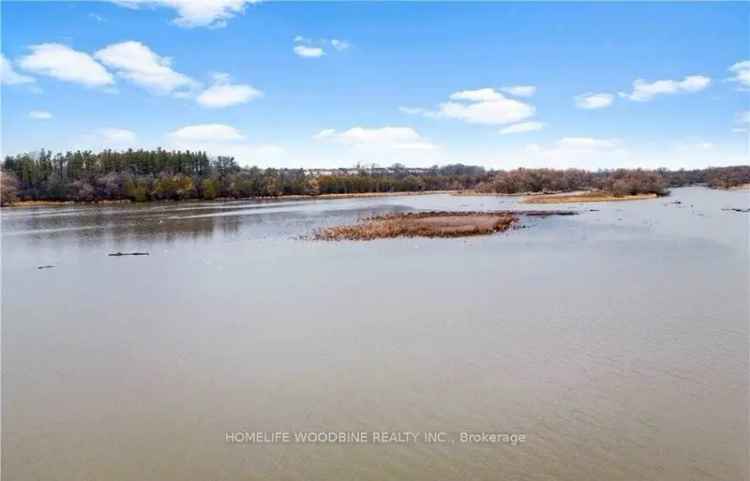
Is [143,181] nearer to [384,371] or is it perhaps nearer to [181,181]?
[181,181]

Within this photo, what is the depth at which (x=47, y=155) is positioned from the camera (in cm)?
11319

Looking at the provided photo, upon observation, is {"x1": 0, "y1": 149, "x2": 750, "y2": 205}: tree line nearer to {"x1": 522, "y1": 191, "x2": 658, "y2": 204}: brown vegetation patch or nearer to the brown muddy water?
{"x1": 522, "y1": 191, "x2": 658, "y2": 204}: brown vegetation patch

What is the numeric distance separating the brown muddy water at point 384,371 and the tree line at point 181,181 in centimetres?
7162

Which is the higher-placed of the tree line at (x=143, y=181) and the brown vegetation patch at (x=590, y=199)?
the tree line at (x=143, y=181)

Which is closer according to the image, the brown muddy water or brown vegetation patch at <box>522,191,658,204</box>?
the brown muddy water

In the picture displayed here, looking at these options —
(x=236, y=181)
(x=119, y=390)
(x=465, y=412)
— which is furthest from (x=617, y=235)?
(x=236, y=181)

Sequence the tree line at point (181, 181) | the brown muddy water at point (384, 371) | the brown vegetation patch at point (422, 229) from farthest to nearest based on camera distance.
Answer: the tree line at point (181, 181) → the brown vegetation patch at point (422, 229) → the brown muddy water at point (384, 371)

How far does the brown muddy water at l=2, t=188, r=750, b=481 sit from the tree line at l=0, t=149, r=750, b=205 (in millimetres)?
71623

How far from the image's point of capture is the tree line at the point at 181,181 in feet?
300

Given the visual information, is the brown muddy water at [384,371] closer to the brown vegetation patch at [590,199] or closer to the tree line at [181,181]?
the brown vegetation patch at [590,199]

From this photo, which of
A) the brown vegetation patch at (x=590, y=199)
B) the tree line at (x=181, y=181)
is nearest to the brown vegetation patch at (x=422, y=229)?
the brown vegetation patch at (x=590, y=199)

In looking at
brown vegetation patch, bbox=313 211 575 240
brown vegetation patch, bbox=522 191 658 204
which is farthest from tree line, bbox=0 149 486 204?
brown vegetation patch, bbox=313 211 575 240

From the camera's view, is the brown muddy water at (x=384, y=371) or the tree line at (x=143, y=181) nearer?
the brown muddy water at (x=384, y=371)

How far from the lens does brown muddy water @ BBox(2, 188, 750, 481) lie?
6.90 meters
